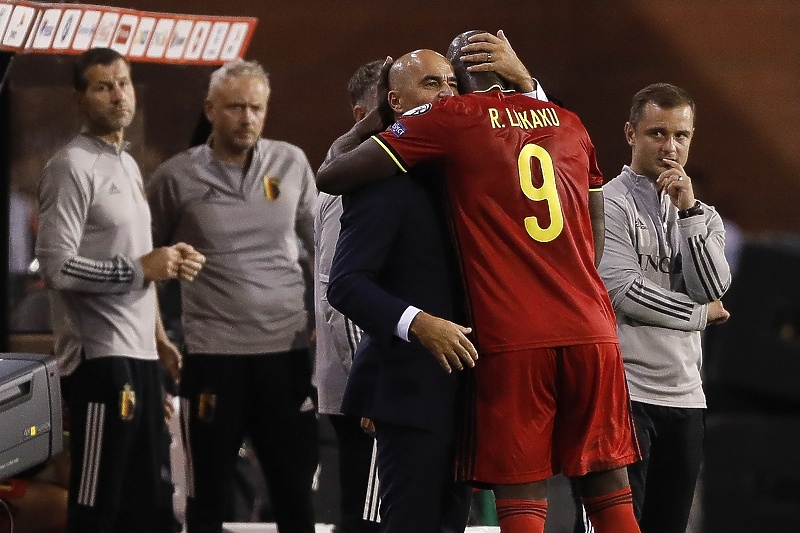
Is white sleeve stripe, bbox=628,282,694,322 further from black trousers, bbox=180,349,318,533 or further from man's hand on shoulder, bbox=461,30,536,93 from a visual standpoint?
black trousers, bbox=180,349,318,533

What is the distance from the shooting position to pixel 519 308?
2.32m

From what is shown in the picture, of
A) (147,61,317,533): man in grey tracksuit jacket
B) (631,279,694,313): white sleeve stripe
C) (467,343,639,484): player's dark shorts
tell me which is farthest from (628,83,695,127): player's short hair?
(147,61,317,533): man in grey tracksuit jacket

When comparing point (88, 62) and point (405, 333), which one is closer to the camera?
point (405, 333)

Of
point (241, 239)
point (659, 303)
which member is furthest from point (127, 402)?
point (659, 303)

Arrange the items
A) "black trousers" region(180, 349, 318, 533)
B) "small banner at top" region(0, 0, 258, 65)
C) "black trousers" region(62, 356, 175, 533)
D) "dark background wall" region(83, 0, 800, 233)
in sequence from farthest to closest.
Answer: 1. "dark background wall" region(83, 0, 800, 233)
2. "small banner at top" region(0, 0, 258, 65)
3. "black trousers" region(180, 349, 318, 533)
4. "black trousers" region(62, 356, 175, 533)

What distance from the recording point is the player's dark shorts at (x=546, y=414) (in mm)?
2312

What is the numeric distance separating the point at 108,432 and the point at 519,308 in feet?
5.28

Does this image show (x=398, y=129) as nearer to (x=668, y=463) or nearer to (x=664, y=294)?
(x=664, y=294)

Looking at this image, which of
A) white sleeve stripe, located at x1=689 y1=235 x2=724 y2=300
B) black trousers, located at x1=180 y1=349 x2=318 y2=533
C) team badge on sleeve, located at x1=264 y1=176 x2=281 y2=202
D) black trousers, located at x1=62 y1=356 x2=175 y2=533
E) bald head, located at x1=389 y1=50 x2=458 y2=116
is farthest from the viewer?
team badge on sleeve, located at x1=264 y1=176 x2=281 y2=202

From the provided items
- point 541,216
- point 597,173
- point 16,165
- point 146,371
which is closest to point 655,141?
point 597,173

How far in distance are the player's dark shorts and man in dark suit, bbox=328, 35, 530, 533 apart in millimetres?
77

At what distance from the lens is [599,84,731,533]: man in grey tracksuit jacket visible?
3.00 m

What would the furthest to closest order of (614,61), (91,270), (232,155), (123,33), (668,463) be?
(614,61) < (123,33) < (232,155) < (91,270) < (668,463)

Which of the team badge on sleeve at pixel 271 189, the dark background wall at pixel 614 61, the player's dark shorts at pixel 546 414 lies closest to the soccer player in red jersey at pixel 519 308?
the player's dark shorts at pixel 546 414
